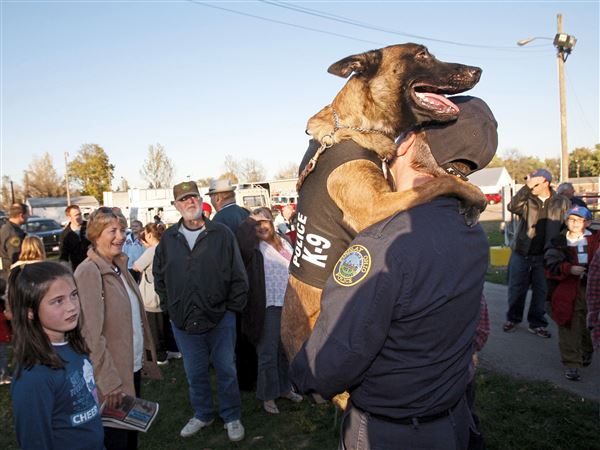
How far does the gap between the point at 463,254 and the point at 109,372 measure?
258 centimetres

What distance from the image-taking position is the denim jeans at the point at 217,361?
448 centimetres

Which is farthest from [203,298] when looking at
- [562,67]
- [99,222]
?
[562,67]

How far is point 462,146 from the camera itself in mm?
1732

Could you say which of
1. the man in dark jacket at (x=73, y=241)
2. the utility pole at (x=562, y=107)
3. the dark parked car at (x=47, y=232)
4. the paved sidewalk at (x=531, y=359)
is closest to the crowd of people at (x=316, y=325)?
the paved sidewalk at (x=531, y=359)

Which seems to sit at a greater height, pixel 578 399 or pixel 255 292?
pixel 255 292

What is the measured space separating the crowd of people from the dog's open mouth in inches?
2.9

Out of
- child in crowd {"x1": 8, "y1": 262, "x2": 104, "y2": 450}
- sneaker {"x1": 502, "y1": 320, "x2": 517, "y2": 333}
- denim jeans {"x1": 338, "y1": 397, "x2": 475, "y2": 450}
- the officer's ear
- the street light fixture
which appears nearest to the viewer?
denim jeans {"x1": 338, "y1": 397, "x2": 475, "y2": 450}

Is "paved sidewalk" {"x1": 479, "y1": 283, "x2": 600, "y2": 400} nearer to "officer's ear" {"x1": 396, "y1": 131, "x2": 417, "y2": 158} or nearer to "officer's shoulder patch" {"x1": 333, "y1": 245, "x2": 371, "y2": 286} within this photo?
"officer's ear" {"x1": 396, "y1": 131, "x2": 417, "y2": 158}

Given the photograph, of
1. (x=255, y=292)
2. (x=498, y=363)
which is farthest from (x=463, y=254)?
(x=498, y=363)

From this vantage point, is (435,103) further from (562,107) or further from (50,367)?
(562,107)

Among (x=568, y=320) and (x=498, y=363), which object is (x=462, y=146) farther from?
(x=498, y=363)

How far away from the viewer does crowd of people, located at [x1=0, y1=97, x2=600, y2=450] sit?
4.69 feet

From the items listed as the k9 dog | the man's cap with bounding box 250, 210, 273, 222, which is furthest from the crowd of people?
the man's cap with bounding box 250, 210, 273, 222

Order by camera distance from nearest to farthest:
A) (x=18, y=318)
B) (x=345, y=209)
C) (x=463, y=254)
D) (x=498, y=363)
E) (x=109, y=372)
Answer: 1. (x=463, y=254)
2. (x=345, y=209)
3. (x=18, y=318)
4. (x=109, y=372)
5. (x=498, y=363)
